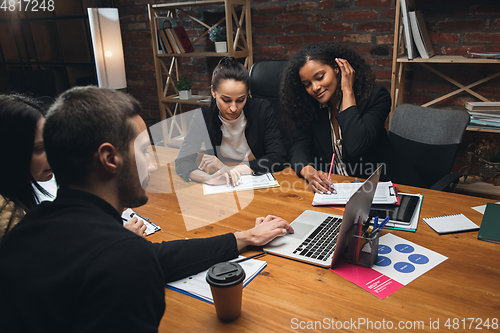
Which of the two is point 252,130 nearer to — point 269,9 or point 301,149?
point 301,149

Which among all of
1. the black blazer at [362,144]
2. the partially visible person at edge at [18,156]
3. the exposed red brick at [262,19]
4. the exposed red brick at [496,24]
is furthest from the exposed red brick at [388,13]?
the partially visible person at edge at [18,156]

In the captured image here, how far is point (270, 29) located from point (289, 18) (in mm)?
188

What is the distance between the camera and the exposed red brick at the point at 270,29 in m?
2.97

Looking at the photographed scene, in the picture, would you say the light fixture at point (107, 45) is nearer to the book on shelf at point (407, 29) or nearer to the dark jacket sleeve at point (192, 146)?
the dark jacket sleeve at point (192, 146)

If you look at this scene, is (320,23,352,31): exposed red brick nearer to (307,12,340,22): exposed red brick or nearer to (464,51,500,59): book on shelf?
(307,12,340,22): exposed red brick

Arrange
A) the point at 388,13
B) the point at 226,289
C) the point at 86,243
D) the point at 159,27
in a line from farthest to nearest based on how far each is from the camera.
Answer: the point at 159,27 → the point at 388,13 → the point at 226,289 → the point at 86,243

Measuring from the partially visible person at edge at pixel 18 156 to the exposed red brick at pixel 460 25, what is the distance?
8.16 feet

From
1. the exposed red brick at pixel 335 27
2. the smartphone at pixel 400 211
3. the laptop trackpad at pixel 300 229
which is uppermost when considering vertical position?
the exposed red brick at pixel 335 27

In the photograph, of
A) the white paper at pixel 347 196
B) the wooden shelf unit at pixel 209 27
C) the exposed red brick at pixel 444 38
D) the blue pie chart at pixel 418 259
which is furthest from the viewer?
the wooden shelf unit at pixel 209 27

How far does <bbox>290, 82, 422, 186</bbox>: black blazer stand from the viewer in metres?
1.69

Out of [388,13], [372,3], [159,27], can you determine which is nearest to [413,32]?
[388,13]

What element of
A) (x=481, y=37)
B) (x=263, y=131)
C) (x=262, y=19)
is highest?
(x=262, y=19)

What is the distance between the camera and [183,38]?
10.2ft

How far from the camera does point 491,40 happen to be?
2.28 metres
